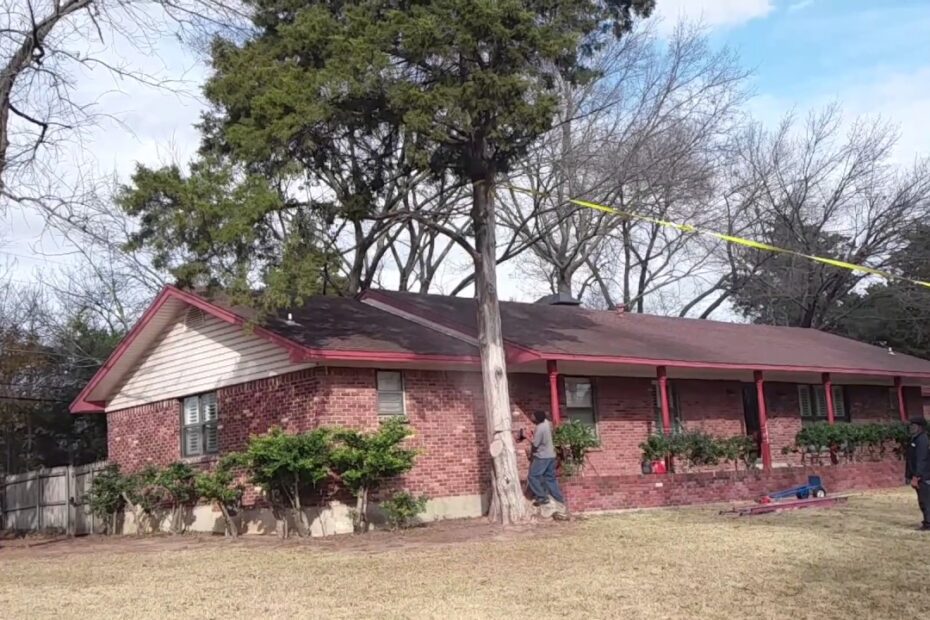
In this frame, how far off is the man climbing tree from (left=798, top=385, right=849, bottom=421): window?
1276 cm

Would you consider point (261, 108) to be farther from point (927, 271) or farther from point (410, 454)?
point (927, 271)

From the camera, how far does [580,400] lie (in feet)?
66.9

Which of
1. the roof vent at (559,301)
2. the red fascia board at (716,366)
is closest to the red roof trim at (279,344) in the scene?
the red fascia board at (716,366)

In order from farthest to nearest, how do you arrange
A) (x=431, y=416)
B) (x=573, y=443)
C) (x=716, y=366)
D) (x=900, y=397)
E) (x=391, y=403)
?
1. (x=900, y=397)
2. (x=716, y=366)
3. (x=573, y=443)
4. (x=431, y=416)
5. (x=391, y=403)

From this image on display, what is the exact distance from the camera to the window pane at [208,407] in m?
19.6

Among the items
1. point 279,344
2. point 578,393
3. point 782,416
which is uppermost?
point 279,344

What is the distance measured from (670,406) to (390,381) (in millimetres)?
7504

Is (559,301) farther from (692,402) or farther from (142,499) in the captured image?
(142,499)

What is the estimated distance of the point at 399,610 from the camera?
8.98 metres

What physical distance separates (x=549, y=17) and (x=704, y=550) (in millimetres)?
8183

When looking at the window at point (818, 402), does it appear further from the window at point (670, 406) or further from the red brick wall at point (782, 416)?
the window at point (670, 406)

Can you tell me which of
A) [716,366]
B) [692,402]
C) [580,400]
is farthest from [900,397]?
[580,400]

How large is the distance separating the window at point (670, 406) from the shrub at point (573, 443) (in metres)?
3.36

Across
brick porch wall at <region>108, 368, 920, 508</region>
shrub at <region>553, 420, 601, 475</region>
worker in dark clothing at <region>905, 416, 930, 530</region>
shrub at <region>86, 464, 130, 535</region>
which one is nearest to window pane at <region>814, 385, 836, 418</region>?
brick porch wall at <region>108, 368, 920, 508</region>
